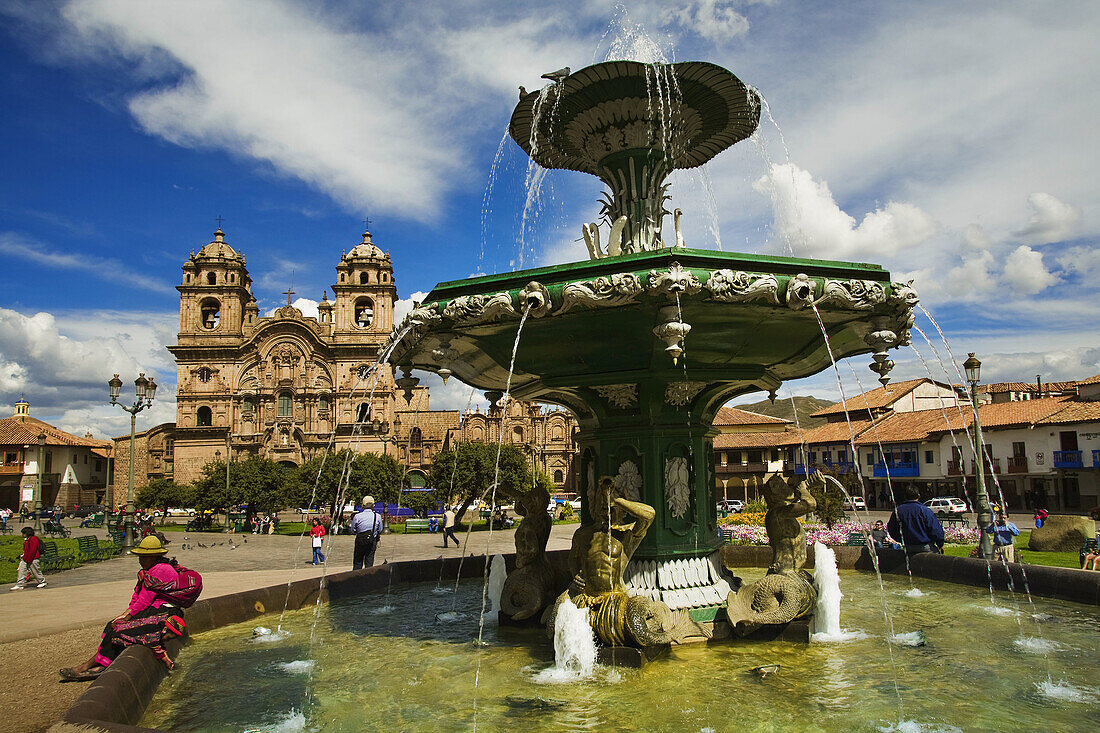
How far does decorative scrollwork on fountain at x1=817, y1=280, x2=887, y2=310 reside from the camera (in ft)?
16.7

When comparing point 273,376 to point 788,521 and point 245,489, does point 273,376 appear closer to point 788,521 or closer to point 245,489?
point 245,489

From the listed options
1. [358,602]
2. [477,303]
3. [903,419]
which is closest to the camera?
[477,303]

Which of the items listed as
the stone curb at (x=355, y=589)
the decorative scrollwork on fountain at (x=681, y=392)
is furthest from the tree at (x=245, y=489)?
the decorative scrollwork on fountain at (x=681, y=392)

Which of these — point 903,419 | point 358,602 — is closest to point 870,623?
point 358,602

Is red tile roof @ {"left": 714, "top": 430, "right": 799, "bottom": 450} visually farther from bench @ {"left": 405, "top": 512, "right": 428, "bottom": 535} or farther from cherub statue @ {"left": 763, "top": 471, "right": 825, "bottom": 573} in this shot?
cherub statue @ {"left": 763, "top": 471, "right": 825, "bottom": 573}

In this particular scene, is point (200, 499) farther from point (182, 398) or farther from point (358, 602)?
point (358, 602)

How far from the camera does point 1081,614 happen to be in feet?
21.9

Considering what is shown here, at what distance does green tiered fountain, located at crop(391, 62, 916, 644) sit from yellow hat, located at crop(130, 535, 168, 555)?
7.41 ft

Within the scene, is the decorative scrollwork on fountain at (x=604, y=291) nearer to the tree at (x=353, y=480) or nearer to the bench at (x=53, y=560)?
the bench at (x=53, y=560)

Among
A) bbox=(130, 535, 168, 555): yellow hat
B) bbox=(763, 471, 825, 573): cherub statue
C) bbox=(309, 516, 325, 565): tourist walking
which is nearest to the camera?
bbox=(130, 535, 168, 555): yellow hat

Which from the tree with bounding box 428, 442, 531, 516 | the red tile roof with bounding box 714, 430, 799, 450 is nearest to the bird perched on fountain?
the tree with bounding box 428, 442, 531, 516

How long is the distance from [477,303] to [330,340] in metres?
57.4

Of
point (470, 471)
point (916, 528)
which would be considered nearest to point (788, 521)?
point (916, 528)

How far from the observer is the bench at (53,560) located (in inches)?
594
